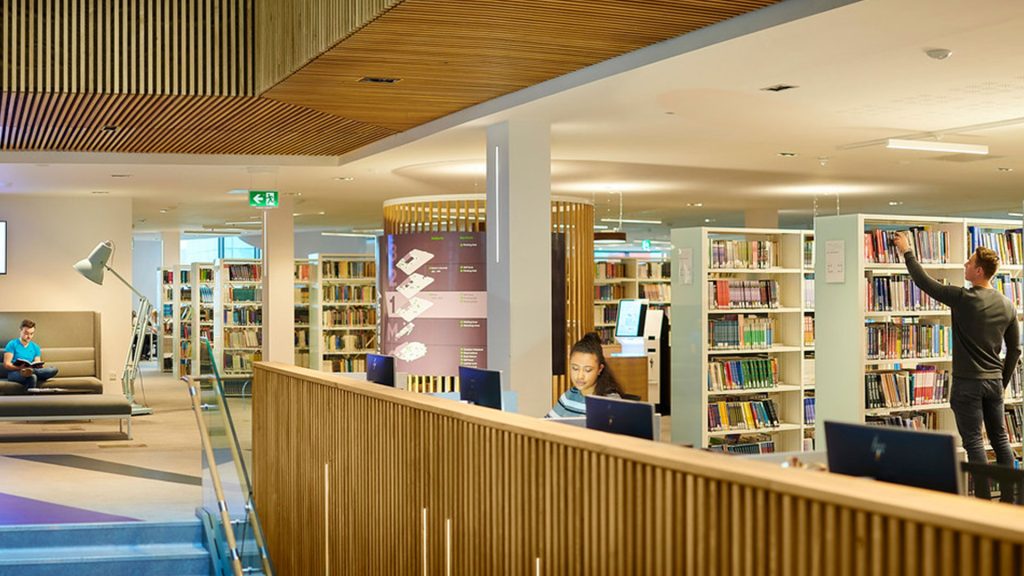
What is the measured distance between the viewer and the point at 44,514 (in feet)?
26.9

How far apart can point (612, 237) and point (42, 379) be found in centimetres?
755

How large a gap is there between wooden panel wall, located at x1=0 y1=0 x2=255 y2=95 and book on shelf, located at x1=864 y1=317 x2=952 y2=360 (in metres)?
5.33

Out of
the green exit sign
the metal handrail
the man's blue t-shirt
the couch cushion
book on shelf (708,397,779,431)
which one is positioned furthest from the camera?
the man's blue t-shirt

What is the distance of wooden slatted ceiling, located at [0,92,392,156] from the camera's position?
8.77 metres

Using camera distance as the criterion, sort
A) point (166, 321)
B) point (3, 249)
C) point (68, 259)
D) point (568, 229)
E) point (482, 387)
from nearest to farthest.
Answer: point (482, 387), point (568, 229), point (3, 249), point (68, 259), point (166, 321)

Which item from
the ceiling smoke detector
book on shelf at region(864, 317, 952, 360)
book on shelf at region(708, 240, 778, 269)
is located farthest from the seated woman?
book on shelf at region(708, 240, 778, 269)

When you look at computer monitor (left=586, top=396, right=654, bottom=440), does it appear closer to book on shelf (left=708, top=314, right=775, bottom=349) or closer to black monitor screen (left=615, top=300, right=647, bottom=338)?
book on shelf (left=708, top=314, right=775, bottom=349)

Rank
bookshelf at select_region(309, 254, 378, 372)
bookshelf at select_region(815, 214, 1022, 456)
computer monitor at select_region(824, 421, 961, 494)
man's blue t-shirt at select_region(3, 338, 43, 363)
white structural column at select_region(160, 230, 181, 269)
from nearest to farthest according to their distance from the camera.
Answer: computer monitor at select_region(824, 421, 961, 494), bookshelf at select_region(815, 214, 1022, 456), man's blue t-shirt at select_region(3, 338, 43, 363), bookshelf at select_region(309, 254, 378, 372), white structural column at select_region(160, 230, 181, 269)

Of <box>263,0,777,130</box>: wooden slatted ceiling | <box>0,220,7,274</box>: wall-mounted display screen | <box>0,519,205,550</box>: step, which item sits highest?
<box>263,0,777,130</box>: wooden slatted ceiling

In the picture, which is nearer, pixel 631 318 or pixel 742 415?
pixel 742 415

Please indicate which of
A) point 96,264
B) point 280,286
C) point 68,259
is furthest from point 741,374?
point 68,259

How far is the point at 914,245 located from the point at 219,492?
5773 millimetres

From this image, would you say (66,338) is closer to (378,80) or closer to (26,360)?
(26,360)

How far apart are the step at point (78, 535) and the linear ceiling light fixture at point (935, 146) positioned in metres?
6.50
